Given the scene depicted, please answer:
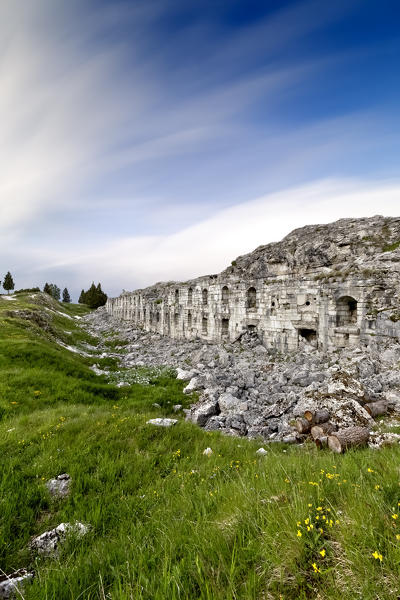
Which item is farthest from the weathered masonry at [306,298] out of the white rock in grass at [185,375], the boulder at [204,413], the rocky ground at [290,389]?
the boulder at [204,413]

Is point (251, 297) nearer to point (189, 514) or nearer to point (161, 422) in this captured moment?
point (161, 422)

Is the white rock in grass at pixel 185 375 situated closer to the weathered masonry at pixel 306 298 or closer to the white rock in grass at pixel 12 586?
the weathered masonry at pixel 306 298

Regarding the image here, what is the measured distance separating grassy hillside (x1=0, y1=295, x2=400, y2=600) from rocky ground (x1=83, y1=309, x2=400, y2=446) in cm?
154

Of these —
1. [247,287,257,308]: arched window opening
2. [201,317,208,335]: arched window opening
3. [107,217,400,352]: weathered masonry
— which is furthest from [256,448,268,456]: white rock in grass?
[201,317,208,335]: arched window opening

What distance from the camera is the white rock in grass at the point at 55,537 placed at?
11.1 ft

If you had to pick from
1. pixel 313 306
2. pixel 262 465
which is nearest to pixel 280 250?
pixel 313 306

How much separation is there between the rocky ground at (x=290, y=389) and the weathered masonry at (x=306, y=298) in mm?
1137

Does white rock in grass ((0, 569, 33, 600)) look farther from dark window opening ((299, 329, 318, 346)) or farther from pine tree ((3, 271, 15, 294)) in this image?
pine tree ((3, 271, 15, 294))

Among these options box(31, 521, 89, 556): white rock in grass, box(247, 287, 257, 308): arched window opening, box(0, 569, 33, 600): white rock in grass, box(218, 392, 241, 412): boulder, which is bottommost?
box(218, 392, 241, 412): boulder

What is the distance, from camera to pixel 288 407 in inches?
334

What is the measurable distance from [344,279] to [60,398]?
12.8m

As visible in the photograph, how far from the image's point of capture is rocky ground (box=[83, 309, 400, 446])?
730 centimetres

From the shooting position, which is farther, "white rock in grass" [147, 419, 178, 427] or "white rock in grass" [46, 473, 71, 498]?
"white rock in grass" [147, 419, 178, 427]

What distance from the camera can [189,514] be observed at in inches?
142
